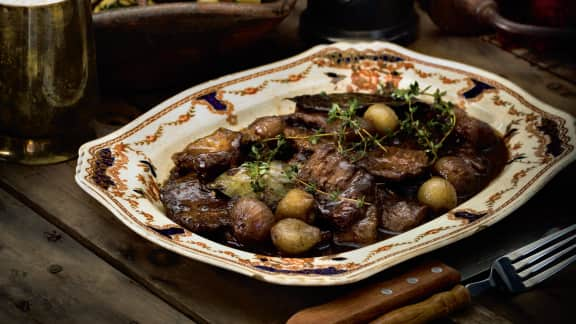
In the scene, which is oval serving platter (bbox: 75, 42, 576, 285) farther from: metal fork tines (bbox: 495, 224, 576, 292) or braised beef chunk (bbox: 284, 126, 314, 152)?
braised beef chunk (bbox: 284, 126, 314, 152)

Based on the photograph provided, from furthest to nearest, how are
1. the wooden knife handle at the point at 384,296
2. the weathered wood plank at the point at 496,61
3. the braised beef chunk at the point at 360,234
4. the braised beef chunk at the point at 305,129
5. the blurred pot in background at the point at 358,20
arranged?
the blurred pot in background at the point at 358,20 → the weathered wood plank at the point at 496,61 → the braised beef chunk at the point at 305,129 → the braised beef chunk at the point at 360,234 → the wooden knife handle at the point at 384,296

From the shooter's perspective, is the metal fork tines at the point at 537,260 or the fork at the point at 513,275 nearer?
the fork at the point at 513,275

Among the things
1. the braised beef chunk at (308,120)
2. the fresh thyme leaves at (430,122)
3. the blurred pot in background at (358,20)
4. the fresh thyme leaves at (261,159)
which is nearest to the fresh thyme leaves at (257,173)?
the fresh thyme leaves at (261,159)

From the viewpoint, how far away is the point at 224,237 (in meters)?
1.75

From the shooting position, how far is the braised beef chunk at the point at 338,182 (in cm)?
174

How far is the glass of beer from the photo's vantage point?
6.36 feet

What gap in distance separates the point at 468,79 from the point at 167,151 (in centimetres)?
87

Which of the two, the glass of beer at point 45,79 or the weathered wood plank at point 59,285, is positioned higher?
the glass of beer at point 45,79

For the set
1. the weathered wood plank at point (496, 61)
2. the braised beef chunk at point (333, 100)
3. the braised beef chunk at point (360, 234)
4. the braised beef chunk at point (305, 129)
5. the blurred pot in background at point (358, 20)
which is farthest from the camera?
the blurred pot in background at point (358, 20)

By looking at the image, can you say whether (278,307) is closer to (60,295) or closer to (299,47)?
(60,295)


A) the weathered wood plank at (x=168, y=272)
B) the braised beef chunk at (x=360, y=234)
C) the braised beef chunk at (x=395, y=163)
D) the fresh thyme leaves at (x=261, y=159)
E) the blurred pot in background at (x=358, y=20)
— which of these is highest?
the blurred pot in background at (x=358, y=20)

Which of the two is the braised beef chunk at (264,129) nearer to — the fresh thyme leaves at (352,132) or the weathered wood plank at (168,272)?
the fresh thyme leaves at (352,132)

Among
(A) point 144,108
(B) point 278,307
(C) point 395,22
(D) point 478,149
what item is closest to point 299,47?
(C) point 395,22

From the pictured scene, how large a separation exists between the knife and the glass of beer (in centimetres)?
88
